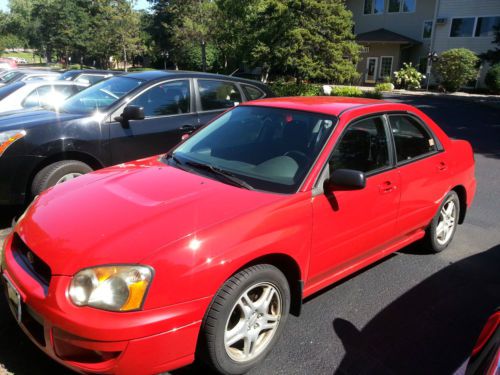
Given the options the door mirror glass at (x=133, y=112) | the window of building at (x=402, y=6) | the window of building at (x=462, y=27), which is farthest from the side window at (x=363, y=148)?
the window of building at (x=402, y=6)

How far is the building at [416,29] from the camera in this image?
96.0 feet

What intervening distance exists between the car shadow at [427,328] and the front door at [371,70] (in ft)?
109

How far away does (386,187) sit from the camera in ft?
11.0

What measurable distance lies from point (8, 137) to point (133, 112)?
51.8 inches

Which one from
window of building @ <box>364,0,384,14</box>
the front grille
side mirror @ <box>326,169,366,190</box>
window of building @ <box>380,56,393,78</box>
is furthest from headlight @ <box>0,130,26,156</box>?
window of building @ <box>364,0,384,14</box>

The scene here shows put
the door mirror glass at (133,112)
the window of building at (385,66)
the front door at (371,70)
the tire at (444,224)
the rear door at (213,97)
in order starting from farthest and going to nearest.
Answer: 1. the front door at (371,70)
2. the window of building at (385,66)
3. the rear door at (213,97)
4. the door mirror glass at (133,112)
5. the tire at (444,224)

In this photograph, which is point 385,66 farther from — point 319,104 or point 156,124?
point 319,104

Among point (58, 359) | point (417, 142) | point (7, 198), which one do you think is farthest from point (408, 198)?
point (7, 198)

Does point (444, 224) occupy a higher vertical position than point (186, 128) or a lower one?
lower

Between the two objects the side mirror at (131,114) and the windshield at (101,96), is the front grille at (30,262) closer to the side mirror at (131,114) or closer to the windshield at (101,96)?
the side mirror at (131,114)

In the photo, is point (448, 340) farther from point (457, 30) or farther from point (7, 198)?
point (457, 30)

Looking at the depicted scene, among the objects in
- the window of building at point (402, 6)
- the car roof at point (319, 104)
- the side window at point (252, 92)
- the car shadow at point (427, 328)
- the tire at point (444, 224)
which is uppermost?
the window of building at point (402, 6)

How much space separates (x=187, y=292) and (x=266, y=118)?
183 cm

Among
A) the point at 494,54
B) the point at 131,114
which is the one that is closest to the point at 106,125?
the point at 131,114
